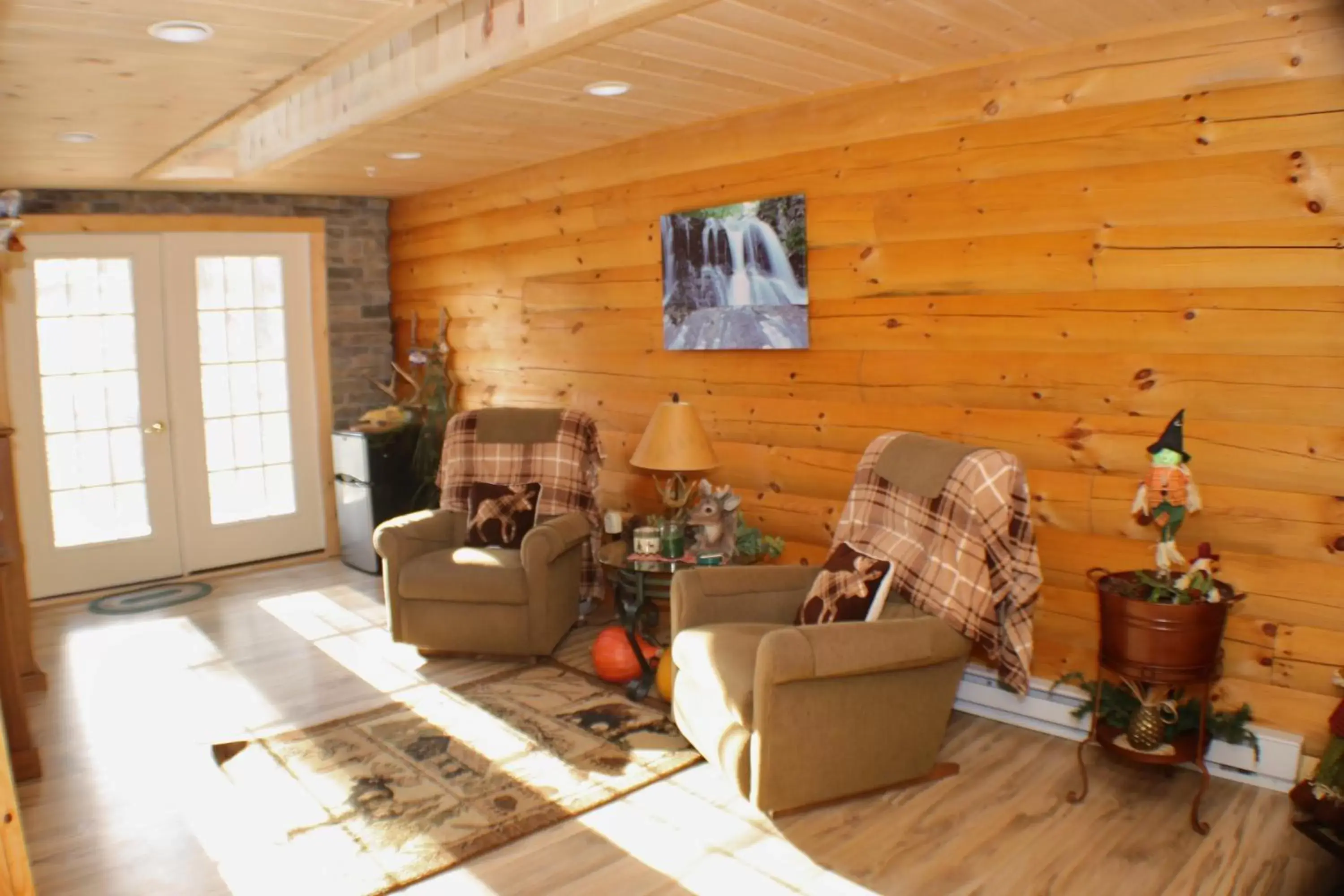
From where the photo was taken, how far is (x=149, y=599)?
17.7 feet

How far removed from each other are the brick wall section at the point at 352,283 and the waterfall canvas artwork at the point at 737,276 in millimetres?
2653

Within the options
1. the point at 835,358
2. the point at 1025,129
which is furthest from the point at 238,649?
the point at 1025,129

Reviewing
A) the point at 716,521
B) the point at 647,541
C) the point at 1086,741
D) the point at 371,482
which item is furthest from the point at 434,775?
the point at 371,482

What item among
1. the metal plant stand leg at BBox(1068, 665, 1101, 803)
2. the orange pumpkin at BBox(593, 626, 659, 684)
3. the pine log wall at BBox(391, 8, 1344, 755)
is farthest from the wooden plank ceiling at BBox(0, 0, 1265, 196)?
the orange pumpkin at BBox(593, 626, 659, 684)

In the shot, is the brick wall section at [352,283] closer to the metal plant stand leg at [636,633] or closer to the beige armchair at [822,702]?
the metal plant stand leg at [636,633]

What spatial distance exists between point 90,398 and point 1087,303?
5.04 m

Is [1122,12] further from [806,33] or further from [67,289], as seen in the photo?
[67,289]

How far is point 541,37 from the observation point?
2809mm

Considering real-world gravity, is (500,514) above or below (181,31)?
below

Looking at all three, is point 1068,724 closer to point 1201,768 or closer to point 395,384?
point 1201,768

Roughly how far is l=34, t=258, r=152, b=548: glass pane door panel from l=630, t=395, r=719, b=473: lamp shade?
337 cm

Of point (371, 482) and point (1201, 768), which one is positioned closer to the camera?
point (1201, 768)

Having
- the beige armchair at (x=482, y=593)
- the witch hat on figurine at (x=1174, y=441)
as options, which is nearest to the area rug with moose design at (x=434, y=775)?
the beige armchair at (x=482, y=593)

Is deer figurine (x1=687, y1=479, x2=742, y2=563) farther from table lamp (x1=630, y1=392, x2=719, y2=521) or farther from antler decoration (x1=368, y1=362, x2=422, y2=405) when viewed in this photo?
antler decoration (x1=368, y1=362, x2=422, y2=405)
